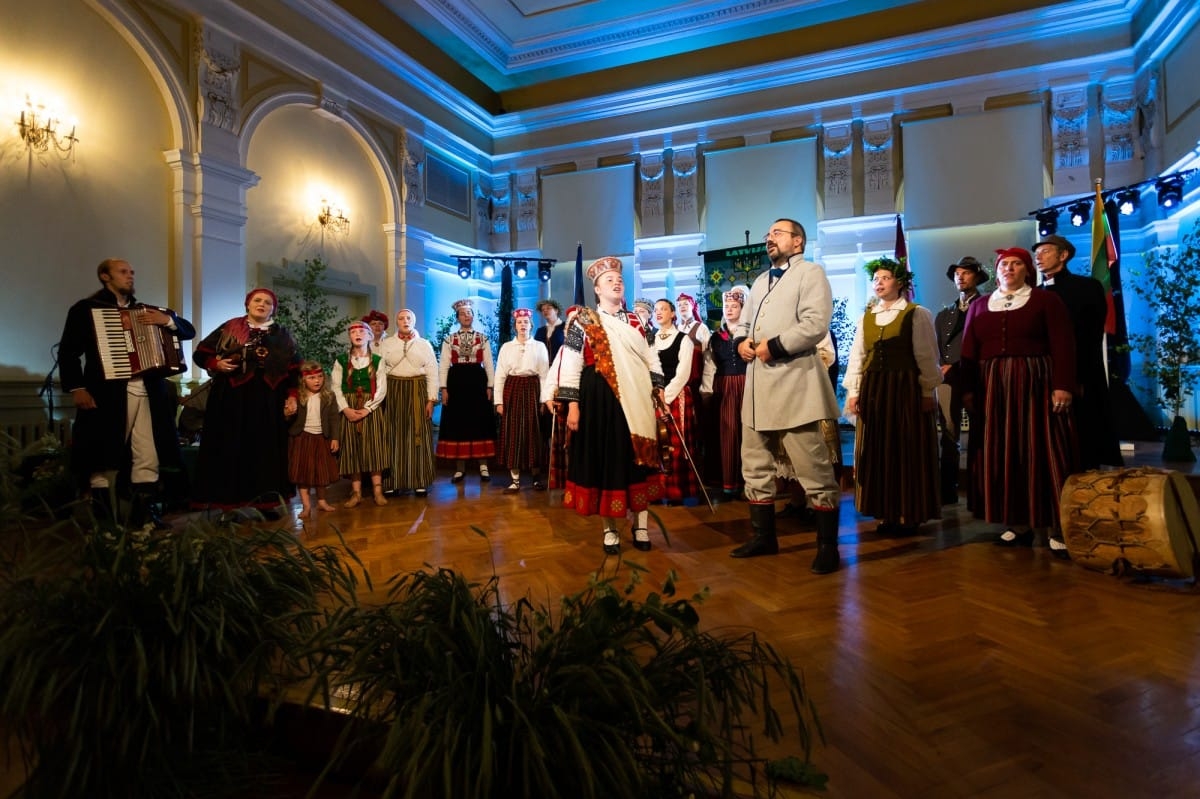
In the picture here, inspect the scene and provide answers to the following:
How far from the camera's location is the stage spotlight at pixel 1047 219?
7.06 m

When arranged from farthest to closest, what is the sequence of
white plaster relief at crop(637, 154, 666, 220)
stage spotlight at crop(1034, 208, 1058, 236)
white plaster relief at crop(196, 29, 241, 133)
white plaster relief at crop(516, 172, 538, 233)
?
white plaster relief at crop(516, 172, 538, 233) < white plaster relief at crop(637, 154, 666, 220) < stage spotlight at crop(1034, 208, 1058, 236) < white plaster relief at crop(196, 29, 241, 133)

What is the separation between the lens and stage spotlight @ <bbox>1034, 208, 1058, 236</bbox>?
706 cm

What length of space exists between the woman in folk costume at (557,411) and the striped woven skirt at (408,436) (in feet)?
3.54

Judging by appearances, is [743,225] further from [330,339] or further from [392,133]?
[330,339]

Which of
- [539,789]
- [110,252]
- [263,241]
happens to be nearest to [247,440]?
[110,252]

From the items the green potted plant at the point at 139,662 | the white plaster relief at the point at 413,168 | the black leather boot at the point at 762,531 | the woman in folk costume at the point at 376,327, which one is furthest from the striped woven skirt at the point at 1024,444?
the white plaster relief at the point at 413,168

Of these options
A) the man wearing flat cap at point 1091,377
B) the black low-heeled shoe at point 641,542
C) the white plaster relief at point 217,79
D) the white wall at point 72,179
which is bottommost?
the black low-heeled shoe at point 641,542

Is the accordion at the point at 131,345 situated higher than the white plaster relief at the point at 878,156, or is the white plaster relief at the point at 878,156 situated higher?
the white plaster relief at the point at 878,156

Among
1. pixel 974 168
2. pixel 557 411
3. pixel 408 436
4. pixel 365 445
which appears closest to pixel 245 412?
pixel 365 445

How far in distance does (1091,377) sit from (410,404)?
416cm

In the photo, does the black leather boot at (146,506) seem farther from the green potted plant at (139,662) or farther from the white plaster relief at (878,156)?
the white plaster relief at (878,156)

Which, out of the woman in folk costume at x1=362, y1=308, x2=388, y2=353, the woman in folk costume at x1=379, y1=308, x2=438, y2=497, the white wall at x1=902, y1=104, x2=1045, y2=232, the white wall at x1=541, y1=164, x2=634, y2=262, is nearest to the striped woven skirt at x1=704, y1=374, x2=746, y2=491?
the woman in folk costume at x1=379, y1=308, x2=438, y2=497

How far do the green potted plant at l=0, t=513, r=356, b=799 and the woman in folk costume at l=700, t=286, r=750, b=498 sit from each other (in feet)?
10.8

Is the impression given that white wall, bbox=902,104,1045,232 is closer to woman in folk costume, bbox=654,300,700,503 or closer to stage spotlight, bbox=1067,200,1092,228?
stage spotlight, bbox=1067,200,1092,228
